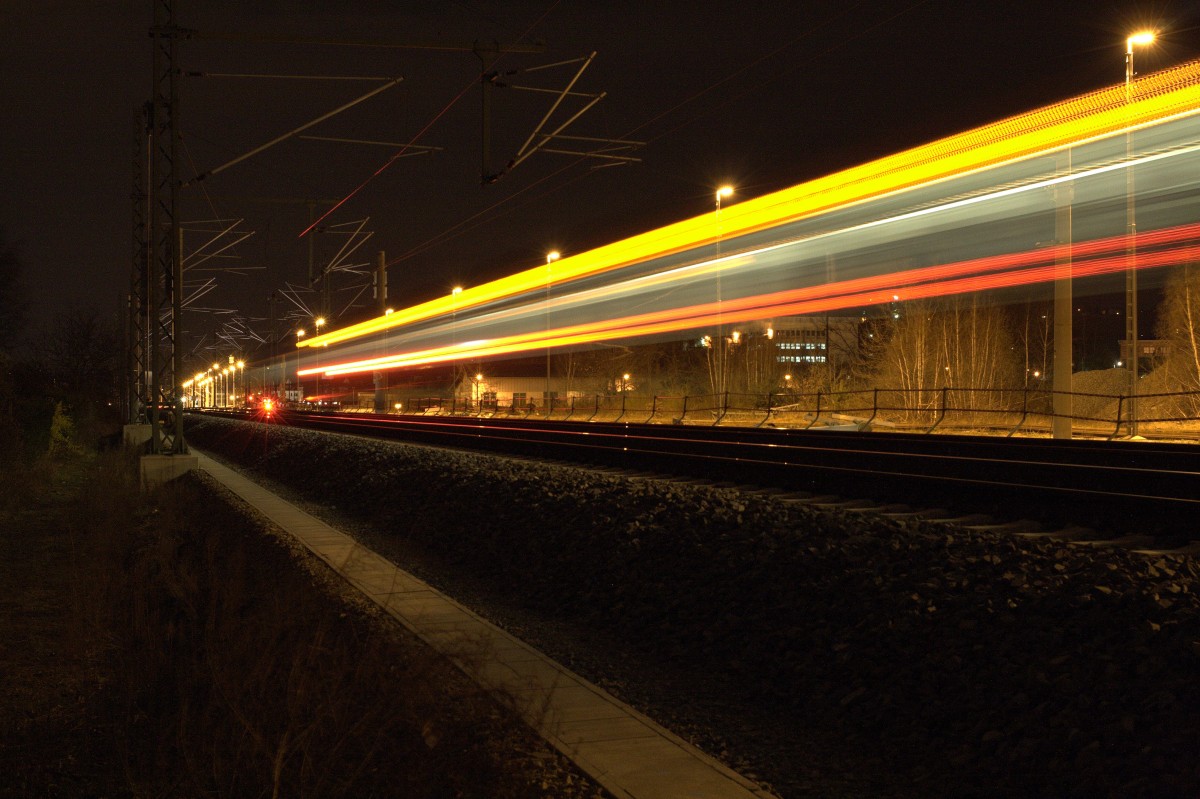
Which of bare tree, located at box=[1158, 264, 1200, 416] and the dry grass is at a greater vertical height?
bare tree, located at box=[1158, 264, 1200, 416]

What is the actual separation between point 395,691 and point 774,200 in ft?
63.3

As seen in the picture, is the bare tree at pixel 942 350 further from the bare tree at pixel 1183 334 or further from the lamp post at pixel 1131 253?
the lamp post at pixel 1131 253

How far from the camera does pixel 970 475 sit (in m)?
13.0

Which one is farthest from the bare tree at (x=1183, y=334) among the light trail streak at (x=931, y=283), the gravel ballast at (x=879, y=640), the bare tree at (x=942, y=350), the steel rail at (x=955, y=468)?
the gravel ballast at (x=879, y=640)

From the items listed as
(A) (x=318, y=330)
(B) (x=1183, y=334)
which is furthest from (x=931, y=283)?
(A) (x=318, y=330)

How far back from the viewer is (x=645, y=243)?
29859mm

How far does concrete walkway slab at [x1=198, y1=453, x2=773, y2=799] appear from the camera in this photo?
5720 mm

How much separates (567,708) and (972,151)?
15.1m

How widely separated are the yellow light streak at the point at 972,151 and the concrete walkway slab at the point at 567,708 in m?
12.8

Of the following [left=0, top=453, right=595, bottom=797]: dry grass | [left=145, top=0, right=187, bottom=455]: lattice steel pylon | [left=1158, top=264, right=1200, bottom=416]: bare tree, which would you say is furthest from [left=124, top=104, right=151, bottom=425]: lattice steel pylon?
[left=1158, top=264, right=1200, bottom=416]: bare tree

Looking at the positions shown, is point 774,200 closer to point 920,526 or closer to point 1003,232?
point 1003,232

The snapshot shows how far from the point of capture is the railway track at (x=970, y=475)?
378 inches

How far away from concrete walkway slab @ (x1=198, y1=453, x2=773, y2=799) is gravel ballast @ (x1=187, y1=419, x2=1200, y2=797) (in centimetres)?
45

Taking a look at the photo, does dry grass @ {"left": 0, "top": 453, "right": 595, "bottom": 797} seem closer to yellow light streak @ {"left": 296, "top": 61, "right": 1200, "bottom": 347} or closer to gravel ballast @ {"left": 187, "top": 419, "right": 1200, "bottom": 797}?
gravel ballast @ {"left": 187, "top": 419, "right": 1200, "bottom": 797}
